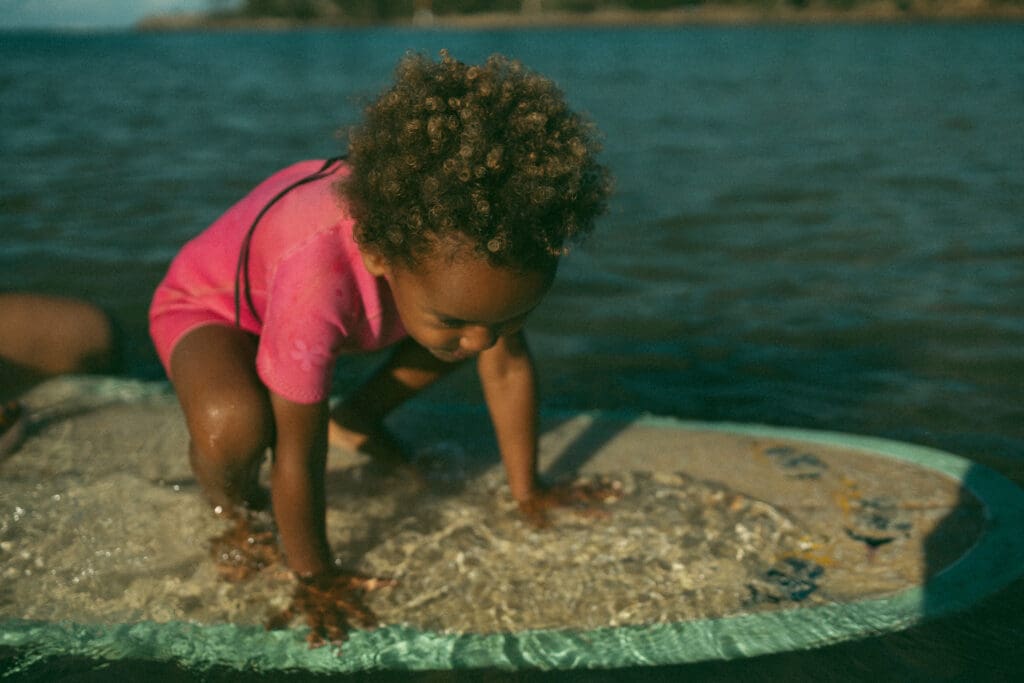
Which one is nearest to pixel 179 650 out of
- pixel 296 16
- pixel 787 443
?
pixel 787 443

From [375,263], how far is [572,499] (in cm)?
95

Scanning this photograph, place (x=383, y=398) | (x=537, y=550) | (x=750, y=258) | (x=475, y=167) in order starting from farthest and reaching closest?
(x=750, y=258), (x=383, y=398), (x=537, y=550), (x=475, y=167)

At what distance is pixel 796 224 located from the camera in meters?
5.86

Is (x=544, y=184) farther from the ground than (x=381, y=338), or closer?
farther from the ground

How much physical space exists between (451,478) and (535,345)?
1.37 meters

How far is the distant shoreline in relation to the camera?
1986 inches

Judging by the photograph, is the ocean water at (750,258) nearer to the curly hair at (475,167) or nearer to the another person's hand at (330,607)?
the curly hair at (475,167)

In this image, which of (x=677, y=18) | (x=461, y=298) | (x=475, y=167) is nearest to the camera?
(x=475, y=167)

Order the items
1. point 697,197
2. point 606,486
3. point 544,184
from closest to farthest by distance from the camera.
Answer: point 544,184 → point 606,486 → point 697,197

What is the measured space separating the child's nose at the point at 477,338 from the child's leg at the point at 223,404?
19.7 inches

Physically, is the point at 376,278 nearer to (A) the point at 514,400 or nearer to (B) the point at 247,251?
(B) the point at 247,251

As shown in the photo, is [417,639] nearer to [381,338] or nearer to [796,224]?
[381,338]

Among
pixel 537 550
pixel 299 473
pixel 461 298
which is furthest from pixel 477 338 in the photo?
pixel 537 550

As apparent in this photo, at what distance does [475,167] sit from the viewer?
5.55 ft
